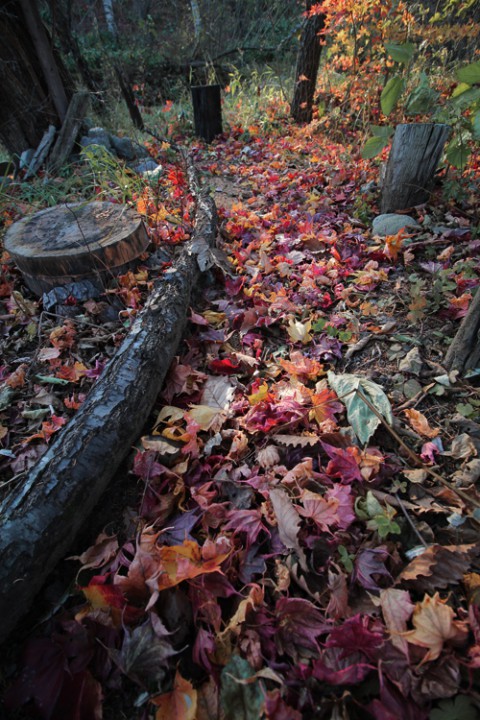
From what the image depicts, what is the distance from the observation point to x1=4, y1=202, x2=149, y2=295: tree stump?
2.32 m

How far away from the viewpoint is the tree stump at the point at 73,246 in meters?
2.32

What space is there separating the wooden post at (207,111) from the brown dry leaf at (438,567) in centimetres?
728

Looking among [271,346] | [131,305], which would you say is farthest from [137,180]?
[271,346]

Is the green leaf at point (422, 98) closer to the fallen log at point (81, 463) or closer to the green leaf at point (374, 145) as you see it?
the green leaf at point (374, 145)

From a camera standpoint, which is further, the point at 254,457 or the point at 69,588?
the point at 254,457

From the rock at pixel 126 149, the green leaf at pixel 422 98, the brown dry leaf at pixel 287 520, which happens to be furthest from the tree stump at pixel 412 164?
the rock at pixel 126 149

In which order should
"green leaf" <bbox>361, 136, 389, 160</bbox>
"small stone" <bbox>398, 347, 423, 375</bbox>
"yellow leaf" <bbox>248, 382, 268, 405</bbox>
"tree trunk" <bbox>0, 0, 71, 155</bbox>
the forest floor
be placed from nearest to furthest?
the forest floor → "yellow leaf" <bbox>248, 382, 268, 405</bbox> → "small stone" <bbox>398, 347, 423, 375</bbox> → "green leaf" <bbox>361, 136, 389, 160</bbox> → "tree trunk" <bbox>0, 0, 71, 155</bbox>

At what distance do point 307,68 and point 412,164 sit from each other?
4.30 metres

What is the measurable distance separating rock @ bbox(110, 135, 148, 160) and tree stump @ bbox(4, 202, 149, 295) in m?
3.30

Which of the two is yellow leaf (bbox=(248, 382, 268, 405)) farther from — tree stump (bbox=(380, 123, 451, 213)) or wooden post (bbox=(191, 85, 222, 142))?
wooden post (bbox=(191, 85, 222, 142))

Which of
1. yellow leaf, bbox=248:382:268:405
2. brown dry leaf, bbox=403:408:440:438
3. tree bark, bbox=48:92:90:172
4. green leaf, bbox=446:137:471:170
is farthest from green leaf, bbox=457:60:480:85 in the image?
tree bark, bbox=48:92:90:172

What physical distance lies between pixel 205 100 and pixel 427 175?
16.0 ft

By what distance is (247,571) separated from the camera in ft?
3.97

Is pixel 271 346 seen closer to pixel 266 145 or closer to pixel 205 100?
pixel 266 145
